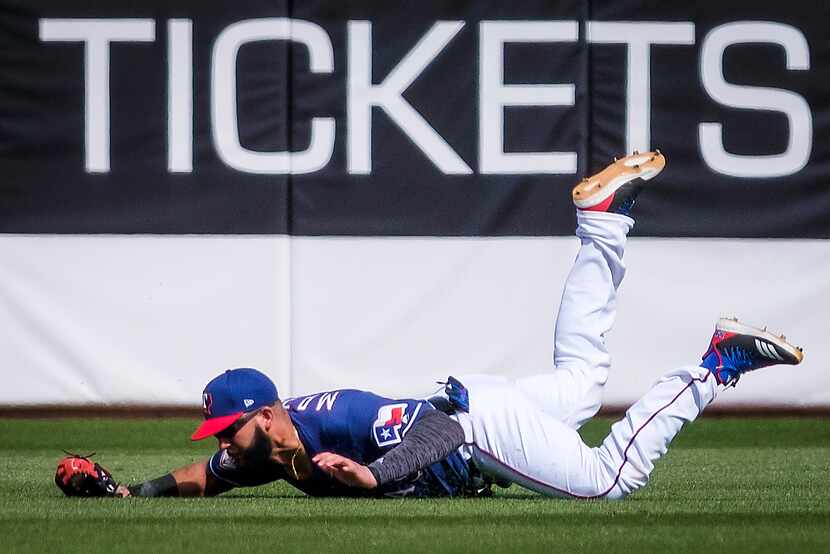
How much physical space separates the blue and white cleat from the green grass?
45 cm

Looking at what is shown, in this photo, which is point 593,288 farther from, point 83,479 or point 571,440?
point 83,479

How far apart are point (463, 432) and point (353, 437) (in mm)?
351

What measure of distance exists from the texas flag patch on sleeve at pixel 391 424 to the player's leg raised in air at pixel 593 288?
712 millimetres

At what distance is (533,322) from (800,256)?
5.10 ft

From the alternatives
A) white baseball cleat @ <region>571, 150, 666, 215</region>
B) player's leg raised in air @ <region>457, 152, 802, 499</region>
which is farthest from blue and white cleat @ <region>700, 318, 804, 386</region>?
white baseball cleat @ <region>571, 150, 666, 215</region>

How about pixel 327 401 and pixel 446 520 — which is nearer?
pixel 446 520

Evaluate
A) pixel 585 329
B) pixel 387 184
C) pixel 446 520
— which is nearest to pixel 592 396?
pixel 585 329

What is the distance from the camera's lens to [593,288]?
5898 millimetres

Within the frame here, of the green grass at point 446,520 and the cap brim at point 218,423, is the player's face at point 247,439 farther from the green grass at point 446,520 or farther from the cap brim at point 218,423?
the green grass at point 446,520

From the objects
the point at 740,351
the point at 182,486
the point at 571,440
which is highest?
the point at 740,351

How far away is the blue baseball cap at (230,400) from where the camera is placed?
4883mm

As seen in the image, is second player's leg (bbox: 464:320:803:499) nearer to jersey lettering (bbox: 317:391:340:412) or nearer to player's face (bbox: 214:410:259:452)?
jersey lettering (bbox: 317:391:340:412)

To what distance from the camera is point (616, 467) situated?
5289 mm

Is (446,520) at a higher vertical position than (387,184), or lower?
lower
